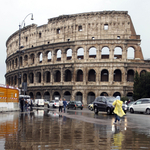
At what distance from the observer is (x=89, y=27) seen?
48.4m

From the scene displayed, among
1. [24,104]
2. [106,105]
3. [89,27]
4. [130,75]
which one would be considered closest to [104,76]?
[130,75]

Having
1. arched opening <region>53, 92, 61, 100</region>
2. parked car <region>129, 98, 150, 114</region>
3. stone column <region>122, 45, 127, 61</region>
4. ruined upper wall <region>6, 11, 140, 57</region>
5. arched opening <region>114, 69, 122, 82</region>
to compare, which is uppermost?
ruined upper wall <region>6, 11, 140, 57</region>

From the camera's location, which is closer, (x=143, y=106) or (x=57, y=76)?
(x=143, y=106)

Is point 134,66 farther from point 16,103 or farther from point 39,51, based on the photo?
point 16,103

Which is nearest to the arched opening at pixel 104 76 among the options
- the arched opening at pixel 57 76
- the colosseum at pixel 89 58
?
the colosseum at pixel 89 58

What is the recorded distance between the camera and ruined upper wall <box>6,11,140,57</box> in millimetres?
47375

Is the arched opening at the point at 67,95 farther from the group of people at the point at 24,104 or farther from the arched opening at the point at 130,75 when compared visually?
the group of people at the point at 24,104

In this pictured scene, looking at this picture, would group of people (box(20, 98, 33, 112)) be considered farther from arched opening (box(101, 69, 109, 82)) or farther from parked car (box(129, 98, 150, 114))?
arched opening (box(101, 69, 109, 82))

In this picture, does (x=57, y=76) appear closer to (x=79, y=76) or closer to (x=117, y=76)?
(x=79, y=76)

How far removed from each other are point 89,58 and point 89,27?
245 inches

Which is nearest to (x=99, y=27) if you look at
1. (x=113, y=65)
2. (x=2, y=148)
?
(x=113, y=65)

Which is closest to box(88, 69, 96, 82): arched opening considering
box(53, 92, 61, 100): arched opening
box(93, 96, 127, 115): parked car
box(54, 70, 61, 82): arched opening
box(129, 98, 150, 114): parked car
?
box(54, 70, 61, 82): arched opening

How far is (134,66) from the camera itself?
46.8m

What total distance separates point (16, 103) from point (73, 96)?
21.5 metres
